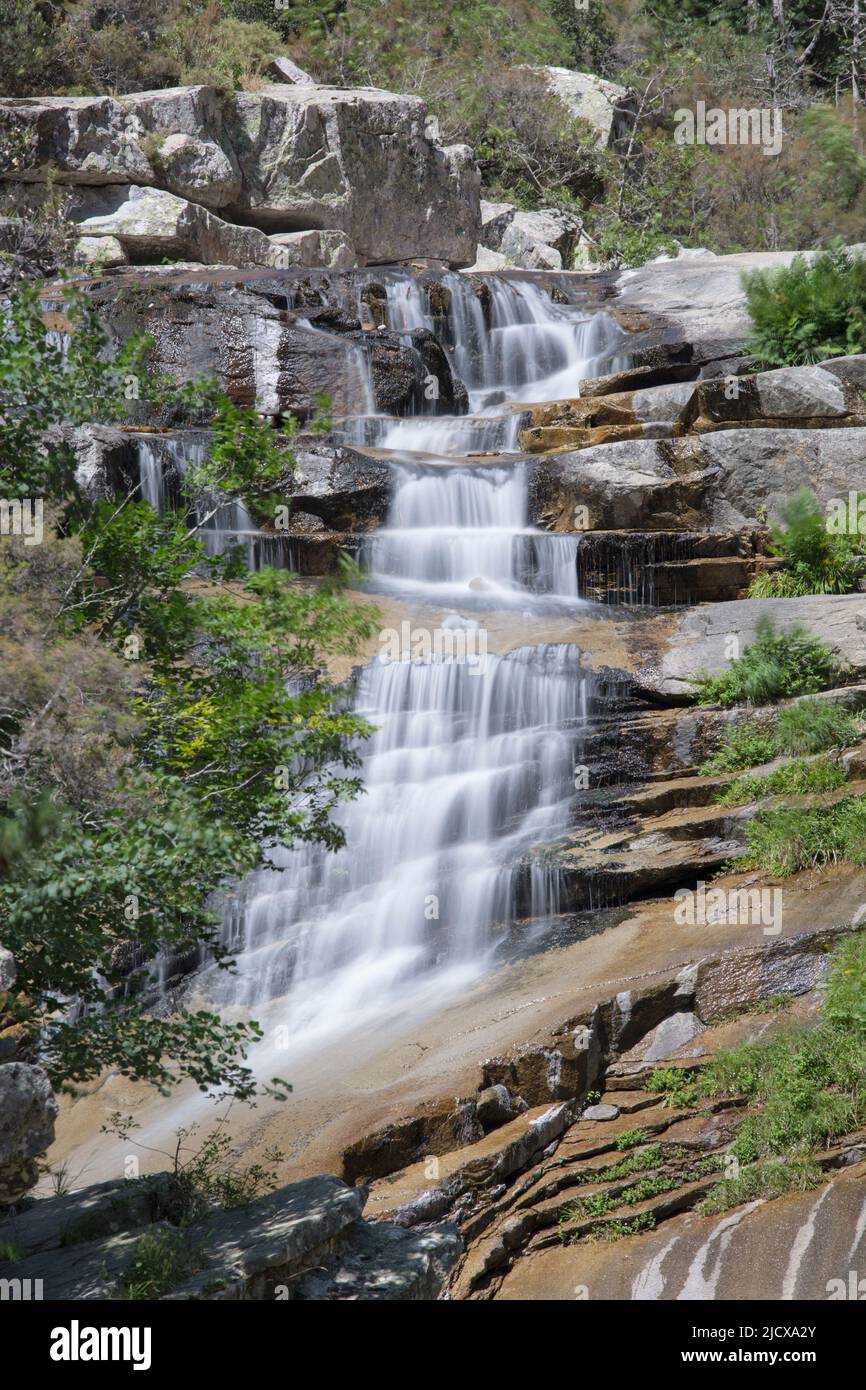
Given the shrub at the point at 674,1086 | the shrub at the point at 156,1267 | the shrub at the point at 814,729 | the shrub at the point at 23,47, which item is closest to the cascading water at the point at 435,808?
the shrub at the point at 814,729

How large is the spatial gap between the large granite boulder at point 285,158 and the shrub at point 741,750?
1754cm

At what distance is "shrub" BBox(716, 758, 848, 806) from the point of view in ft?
34.1

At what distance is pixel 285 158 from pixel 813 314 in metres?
12.4

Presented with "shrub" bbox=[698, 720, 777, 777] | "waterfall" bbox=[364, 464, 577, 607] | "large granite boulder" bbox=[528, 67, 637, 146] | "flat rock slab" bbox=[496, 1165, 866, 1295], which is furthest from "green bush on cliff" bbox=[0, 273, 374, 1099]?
"large granite boulder" bbox=[528, 67, 637, 146]

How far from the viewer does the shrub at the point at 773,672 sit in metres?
11.7

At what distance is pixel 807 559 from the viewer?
14.2 m

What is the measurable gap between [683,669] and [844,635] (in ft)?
5.21

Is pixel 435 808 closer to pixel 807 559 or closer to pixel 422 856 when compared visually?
pixel 422 856

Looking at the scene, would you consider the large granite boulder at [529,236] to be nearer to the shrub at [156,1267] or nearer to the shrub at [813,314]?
the shrub at [813,314]

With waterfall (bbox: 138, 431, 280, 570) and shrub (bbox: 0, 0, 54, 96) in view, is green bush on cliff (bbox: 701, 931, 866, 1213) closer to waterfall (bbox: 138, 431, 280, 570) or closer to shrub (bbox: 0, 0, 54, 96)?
waterfall (bbox: 138, 431, 280, 570)

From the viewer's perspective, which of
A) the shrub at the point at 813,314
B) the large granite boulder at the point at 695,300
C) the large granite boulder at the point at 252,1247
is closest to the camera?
the large granite boulder at the point at 252,1247

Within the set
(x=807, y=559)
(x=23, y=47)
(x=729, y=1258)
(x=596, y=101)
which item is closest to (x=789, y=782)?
(x=807, y=559)
